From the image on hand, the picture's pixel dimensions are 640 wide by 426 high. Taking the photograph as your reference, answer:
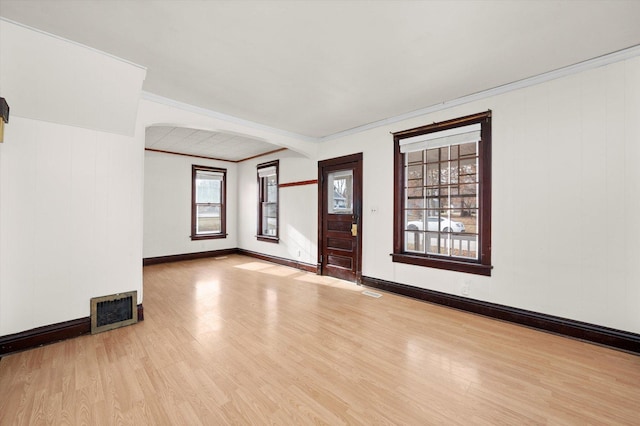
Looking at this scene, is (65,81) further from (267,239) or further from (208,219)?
(208,219)

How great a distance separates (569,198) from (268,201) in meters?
5.76

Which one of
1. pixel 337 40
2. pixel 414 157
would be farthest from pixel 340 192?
pixel 337 40

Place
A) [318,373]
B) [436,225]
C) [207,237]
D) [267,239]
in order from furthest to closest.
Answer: [207,237], [267,239], [436,225], [318,373]

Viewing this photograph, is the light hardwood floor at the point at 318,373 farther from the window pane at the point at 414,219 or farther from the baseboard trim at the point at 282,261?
the baseboard trim at the point at 282,261

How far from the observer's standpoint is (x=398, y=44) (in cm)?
237

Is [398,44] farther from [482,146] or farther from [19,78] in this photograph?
[19,78]

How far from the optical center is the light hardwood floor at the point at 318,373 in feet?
5.63

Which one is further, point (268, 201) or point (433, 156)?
point (268, 201)

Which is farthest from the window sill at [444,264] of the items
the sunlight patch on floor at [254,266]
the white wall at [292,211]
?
the sunlight patch on floor at [254,266]

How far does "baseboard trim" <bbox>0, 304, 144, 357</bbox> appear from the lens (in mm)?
2420

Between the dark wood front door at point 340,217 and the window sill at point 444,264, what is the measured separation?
33.8 inches

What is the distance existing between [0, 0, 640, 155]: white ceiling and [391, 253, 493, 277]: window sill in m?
2.20

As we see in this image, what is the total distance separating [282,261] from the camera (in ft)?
20.7

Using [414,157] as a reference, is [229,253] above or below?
below
